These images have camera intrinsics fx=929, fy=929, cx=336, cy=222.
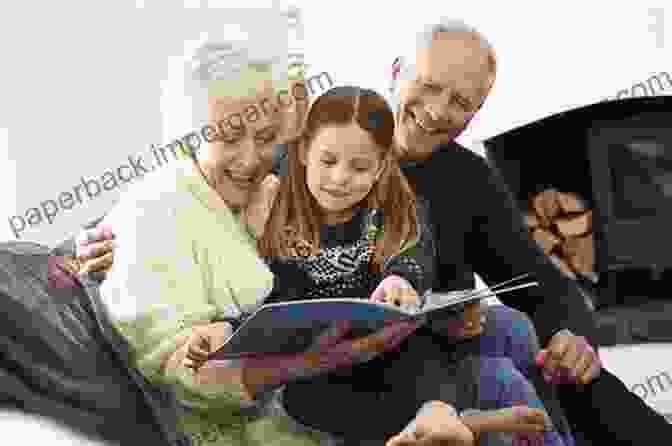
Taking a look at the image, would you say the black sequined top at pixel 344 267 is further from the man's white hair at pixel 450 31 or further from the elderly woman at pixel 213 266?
the man's white hair at pixel 450 31

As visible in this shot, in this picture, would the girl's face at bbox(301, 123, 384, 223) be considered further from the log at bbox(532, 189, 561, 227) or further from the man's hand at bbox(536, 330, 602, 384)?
the man's hand at bbox(536, 330, 602, 384)

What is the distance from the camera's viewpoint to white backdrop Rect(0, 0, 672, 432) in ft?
5.59

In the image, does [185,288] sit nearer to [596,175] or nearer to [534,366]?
[534,366]

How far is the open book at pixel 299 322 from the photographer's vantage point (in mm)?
1507

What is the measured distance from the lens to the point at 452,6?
1.68m

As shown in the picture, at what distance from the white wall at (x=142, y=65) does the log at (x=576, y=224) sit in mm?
204

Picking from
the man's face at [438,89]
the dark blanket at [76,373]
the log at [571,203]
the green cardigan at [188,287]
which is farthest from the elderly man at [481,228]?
the dark blanket at [76,373]

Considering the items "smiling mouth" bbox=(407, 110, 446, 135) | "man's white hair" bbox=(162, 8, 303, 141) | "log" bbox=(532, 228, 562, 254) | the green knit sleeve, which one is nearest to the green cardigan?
the green knit sleeve

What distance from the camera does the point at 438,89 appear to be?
1.62 metres

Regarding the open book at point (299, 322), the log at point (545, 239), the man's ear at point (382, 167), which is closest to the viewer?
the open book at point (299, 322)

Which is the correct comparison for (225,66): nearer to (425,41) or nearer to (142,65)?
(142,65)

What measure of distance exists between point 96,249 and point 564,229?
86 centimetres

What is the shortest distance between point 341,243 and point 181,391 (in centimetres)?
37

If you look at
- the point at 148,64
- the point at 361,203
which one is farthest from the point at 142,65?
the point at 361,203
